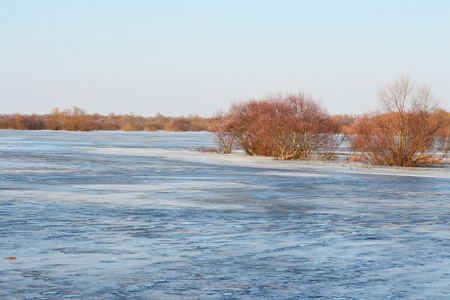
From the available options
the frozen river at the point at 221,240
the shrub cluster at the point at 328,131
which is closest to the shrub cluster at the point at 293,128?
the shrub cluster at the point at 328,131

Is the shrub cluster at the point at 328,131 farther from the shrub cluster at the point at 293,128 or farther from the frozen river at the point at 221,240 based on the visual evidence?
the frozen river at the point at 221,240

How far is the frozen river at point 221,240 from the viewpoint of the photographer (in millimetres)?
6793

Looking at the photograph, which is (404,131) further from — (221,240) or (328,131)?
(221,240)

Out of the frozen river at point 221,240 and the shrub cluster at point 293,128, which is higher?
the shrub cluster at point 293,128

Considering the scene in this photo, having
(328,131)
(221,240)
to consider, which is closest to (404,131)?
(328,131)

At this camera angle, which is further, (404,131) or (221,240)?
(404,131)

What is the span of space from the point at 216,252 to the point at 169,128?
302 ft

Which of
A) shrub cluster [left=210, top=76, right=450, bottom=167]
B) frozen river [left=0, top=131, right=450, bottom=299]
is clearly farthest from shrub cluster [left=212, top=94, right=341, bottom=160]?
frozen river [left=0, top=131, right=450, bottom=299]

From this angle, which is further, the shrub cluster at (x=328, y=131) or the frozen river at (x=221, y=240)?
the shrub cluster at (x=328, y=131)

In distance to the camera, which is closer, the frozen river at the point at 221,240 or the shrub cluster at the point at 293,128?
the frozen river at the point at 221,240

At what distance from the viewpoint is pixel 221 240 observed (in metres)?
9.53

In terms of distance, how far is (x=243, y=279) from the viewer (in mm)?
7133

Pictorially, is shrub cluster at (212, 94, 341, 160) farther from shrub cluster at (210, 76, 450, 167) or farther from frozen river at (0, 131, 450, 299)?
frozen river at (0, 131, 450, 299)

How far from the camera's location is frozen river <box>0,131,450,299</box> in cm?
679
